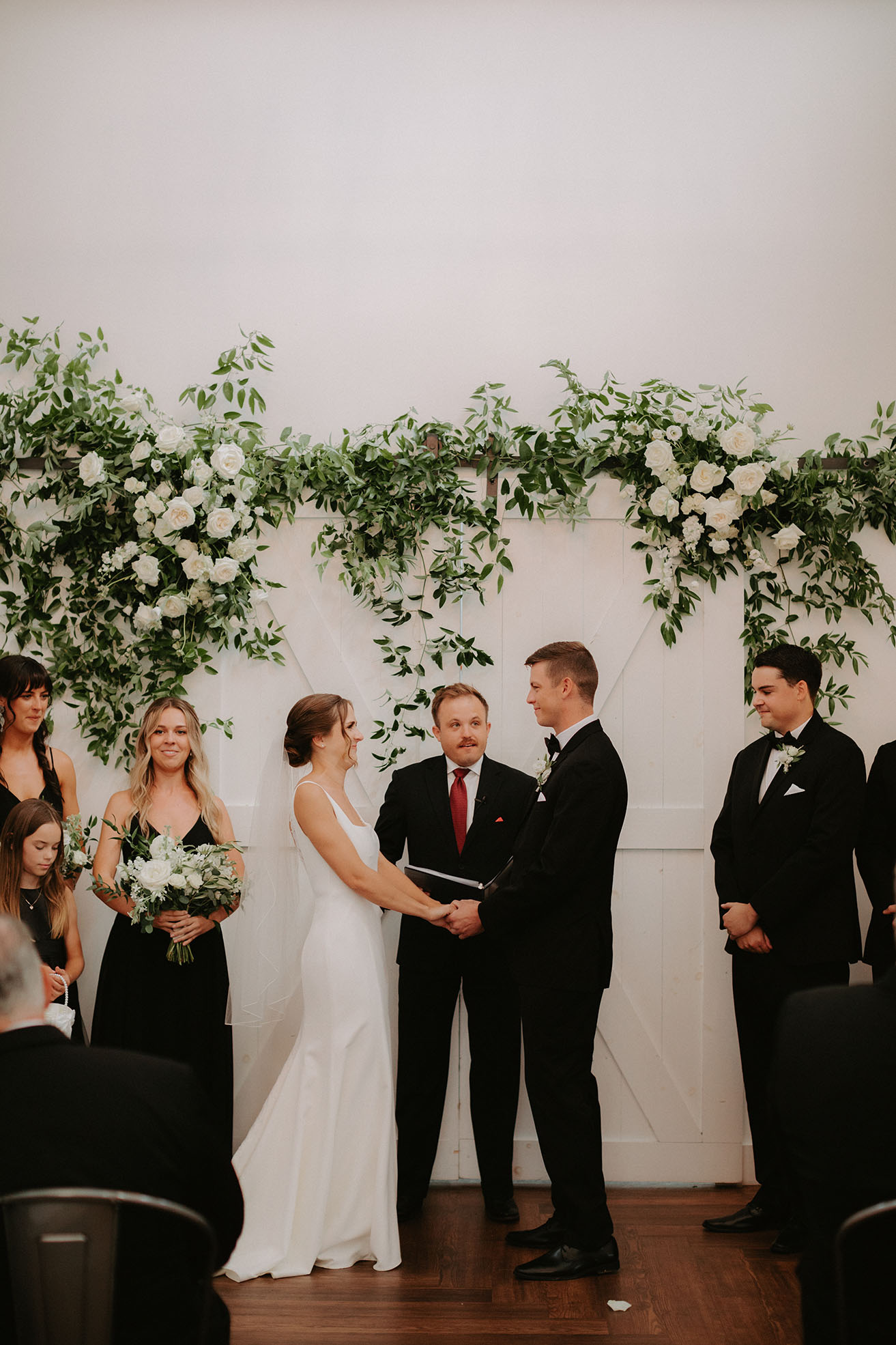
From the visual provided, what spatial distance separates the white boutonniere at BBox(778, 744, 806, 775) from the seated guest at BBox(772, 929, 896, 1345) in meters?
2.05

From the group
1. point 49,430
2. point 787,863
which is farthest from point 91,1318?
point 49,430

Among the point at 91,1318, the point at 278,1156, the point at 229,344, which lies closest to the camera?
the point at 91,1318

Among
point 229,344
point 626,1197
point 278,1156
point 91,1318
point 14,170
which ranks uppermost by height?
point 14,170

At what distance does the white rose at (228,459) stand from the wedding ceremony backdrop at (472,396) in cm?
8

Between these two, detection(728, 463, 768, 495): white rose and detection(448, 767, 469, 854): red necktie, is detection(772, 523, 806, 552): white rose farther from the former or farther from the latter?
detection(448, 767, 469, 854): red necktie

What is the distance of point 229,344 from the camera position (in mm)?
4922

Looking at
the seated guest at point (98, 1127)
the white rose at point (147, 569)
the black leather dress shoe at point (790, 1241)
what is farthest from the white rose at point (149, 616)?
the black leather dress shoe at point (790, 1241)

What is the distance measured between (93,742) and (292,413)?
1.73 metres

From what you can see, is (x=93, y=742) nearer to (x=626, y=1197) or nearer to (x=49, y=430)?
(x=49, y=430)

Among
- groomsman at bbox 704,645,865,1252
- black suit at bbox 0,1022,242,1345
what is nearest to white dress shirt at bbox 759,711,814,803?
groomsman at bbox 704,645,865,1252

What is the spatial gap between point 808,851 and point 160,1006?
2.46 metres

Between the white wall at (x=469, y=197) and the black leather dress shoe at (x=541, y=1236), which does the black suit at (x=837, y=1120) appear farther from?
the white wall at (x=469, y=197)

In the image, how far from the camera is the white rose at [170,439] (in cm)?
448

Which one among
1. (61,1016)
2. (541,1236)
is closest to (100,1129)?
(61,1016)
